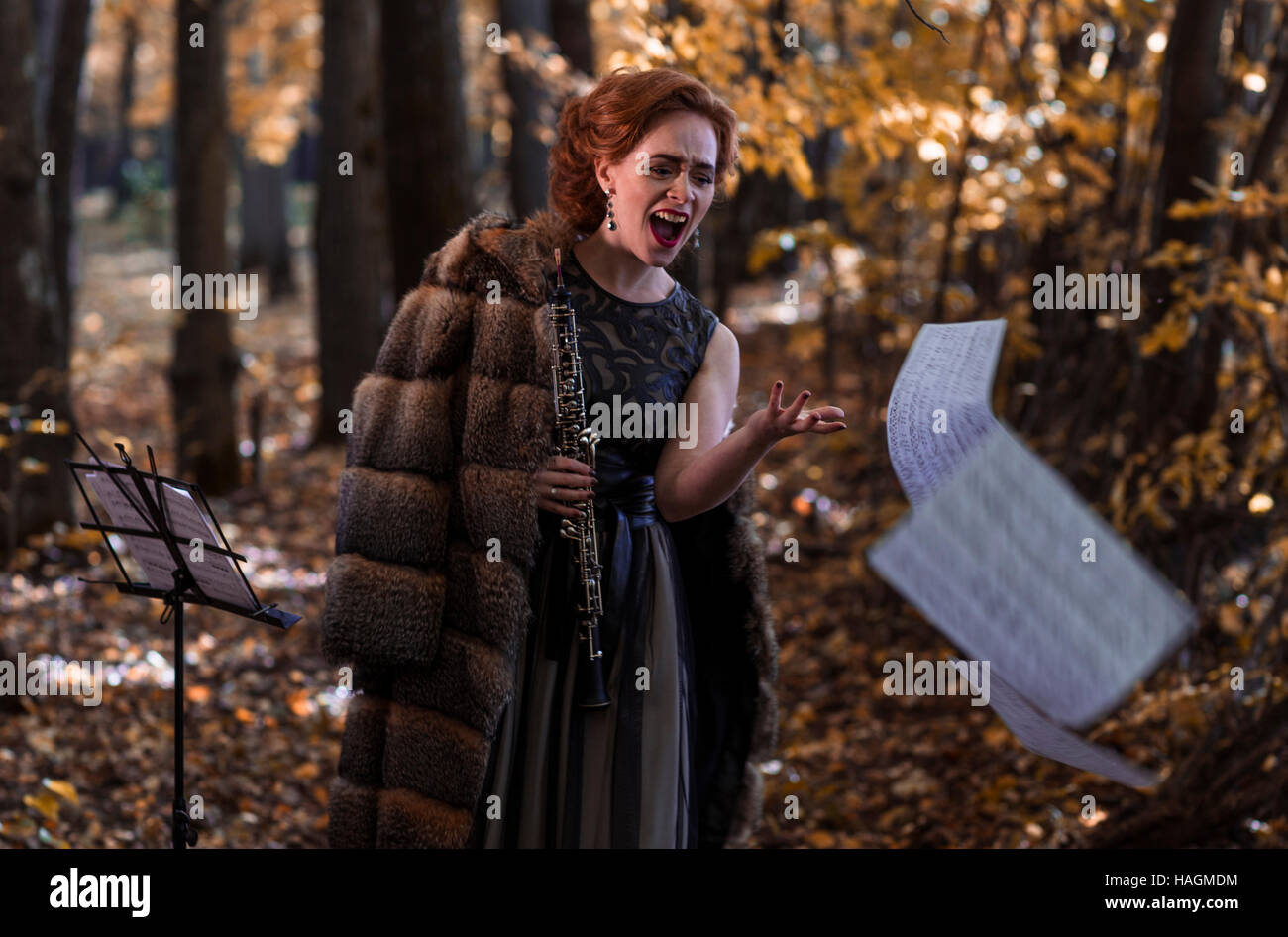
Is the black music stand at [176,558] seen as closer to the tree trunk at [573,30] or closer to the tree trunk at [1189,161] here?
the tree trunk at [1189,161]

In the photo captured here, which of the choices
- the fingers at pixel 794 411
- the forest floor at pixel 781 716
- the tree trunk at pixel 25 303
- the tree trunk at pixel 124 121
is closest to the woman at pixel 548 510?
the fingers at pixel 794 411

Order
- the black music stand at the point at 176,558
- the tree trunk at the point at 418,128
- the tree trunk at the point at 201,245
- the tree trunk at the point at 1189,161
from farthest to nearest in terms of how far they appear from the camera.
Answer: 1. the tree trunk at the point at 201,245
2. the tree trunk at the point at 418,128
3. the tree trunk at the point at 1189,161
4. the black music stand at the point at 176,558

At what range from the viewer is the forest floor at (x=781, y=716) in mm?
5129

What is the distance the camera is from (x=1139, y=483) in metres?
5.67

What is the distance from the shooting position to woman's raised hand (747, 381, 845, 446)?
2736 millimetres

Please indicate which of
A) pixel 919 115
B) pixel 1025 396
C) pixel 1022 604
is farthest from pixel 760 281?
pixel 1022 604

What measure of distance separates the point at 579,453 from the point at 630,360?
0.92ft

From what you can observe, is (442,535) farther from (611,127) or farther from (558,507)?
(611,127)

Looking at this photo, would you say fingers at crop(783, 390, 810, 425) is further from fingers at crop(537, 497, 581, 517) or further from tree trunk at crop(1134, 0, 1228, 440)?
tree trunk at crop(1134, 0, 1228, 440)

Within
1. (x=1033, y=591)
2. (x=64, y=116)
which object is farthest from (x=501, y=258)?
(x=64, y=116)

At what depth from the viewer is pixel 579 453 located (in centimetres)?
313

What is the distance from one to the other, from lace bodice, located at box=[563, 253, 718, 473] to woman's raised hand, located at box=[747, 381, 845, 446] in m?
0.38
